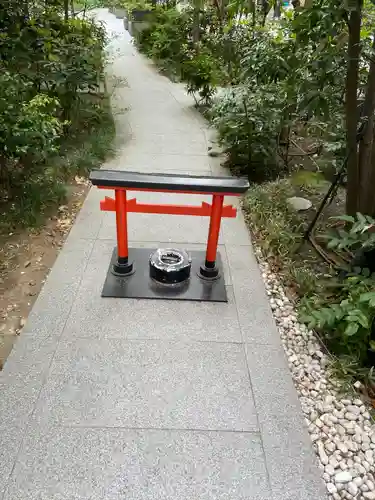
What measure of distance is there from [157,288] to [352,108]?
1932 mm

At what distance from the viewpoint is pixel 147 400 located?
6.98 feet

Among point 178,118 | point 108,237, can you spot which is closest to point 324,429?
point 108,237

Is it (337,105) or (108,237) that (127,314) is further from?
(337,105)

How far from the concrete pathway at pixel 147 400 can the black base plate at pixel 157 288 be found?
67 millimetres

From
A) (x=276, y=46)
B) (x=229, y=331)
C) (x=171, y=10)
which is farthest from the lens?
(x=171, y=10)

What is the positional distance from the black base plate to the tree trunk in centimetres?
124

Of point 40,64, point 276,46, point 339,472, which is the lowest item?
point 339,472

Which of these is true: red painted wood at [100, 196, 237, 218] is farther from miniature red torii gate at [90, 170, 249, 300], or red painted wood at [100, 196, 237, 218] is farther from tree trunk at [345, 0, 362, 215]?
tree trunk at [345, 0, 362, 215]

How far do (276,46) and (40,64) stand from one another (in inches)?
101

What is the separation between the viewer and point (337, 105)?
11.6ft

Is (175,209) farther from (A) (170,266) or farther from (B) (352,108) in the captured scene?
(B) (352,108)

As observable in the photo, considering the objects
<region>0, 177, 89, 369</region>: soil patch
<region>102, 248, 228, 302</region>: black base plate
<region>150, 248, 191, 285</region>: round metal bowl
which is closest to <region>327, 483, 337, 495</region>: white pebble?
<region>102, 248, 228, 302</region>: black base plate

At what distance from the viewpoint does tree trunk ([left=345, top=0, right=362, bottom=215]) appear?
267cm

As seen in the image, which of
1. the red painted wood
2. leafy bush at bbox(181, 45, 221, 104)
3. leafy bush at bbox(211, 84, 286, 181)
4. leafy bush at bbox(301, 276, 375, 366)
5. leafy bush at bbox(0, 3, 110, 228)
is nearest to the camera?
leafy bush at bbox(301, 276, 375, 366)
